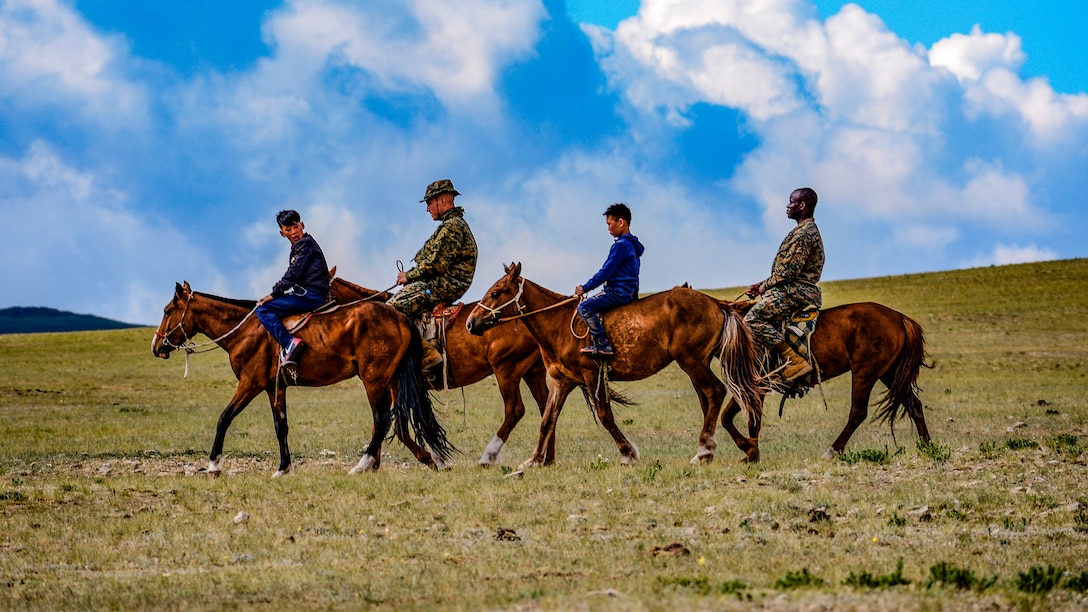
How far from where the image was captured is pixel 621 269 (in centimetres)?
1448

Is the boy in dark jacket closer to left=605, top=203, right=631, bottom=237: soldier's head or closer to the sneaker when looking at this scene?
the sneaker

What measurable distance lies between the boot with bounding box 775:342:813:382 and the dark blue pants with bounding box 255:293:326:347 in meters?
6.09

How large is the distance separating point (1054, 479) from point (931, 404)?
46.8 feet

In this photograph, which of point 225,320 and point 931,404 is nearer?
point 225,320

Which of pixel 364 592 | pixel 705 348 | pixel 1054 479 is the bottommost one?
pixel 364 592

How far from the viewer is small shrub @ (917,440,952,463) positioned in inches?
523

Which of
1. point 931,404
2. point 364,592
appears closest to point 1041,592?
point 364,592

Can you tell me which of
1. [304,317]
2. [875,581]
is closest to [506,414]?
[304,317]

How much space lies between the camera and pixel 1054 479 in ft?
40.1

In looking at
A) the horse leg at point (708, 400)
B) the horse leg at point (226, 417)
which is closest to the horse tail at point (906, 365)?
the horse leg at point (708, 400)

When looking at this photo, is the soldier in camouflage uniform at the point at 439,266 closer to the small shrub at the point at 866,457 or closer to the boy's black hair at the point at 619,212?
the boy's black hair at the point at 619,212

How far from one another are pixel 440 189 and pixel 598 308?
2933 millimetres

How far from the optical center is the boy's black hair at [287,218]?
15.3 m

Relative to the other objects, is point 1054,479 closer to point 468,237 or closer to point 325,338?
point 468,237
